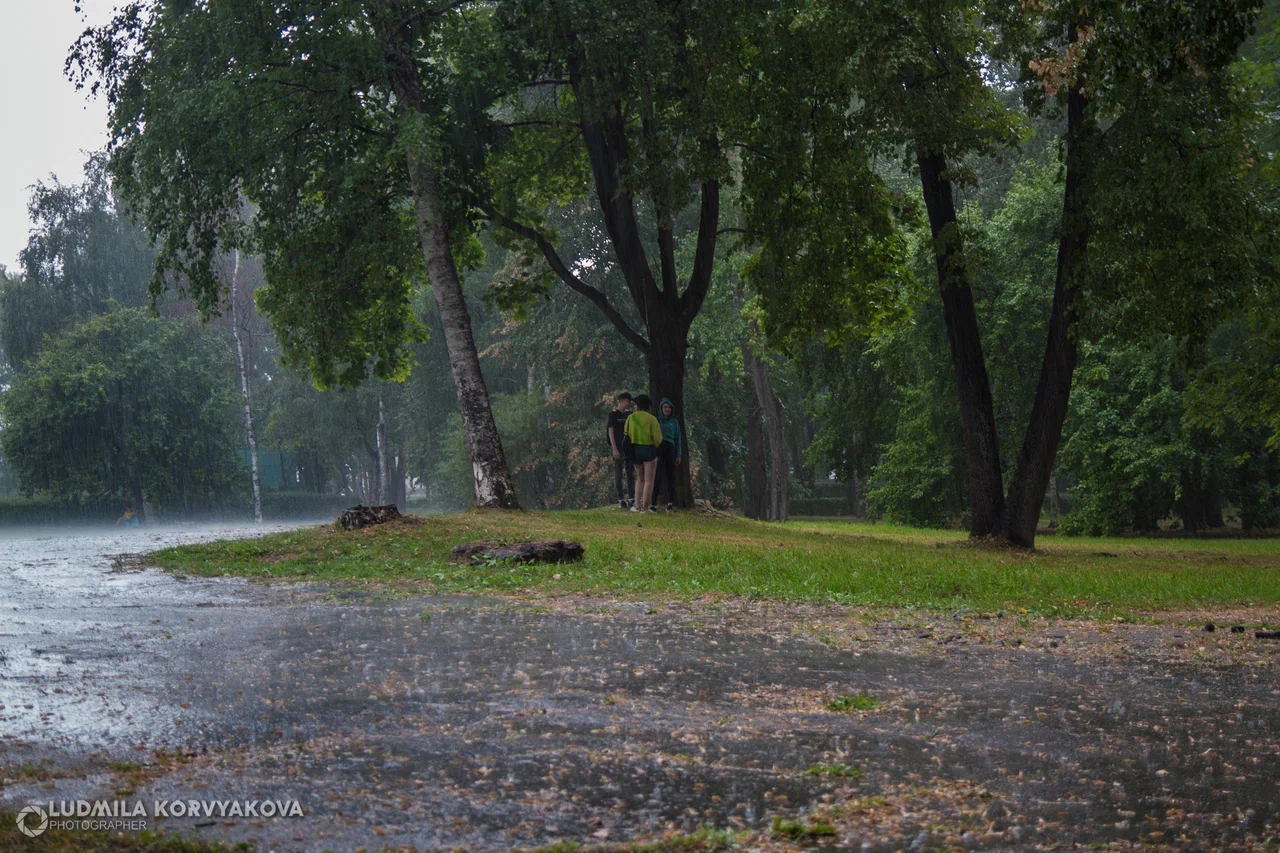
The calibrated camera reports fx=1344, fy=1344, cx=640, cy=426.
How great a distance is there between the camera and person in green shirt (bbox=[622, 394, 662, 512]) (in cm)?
2275

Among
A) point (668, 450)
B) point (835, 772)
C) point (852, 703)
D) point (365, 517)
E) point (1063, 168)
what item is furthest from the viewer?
point (668, 450)

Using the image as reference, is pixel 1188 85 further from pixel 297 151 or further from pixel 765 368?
pixel 765 368

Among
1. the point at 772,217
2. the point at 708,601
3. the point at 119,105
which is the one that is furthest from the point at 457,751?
the point at 119,105

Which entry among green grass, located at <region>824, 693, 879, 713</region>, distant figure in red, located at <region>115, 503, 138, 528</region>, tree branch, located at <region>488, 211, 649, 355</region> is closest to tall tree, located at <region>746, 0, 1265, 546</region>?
tree branch, located at <region>488, 211, 649, 355</region>

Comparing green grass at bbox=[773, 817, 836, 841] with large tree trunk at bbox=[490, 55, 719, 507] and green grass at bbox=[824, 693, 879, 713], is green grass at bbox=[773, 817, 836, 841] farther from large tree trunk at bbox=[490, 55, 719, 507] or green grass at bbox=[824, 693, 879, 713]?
large tree trunk at bbox=[490, 55, 719, 507]

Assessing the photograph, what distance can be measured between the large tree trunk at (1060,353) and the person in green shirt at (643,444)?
5.96 metres

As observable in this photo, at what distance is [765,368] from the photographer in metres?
46.6

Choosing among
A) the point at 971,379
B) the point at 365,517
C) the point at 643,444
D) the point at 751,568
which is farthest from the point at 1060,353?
the point at 365,517

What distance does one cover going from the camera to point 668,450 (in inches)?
976

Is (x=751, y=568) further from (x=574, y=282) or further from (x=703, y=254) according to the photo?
(x=574, y=282)

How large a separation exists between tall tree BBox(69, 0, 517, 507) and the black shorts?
2.28 metres

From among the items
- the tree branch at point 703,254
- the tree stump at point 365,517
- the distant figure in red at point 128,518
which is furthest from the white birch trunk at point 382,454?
the tree stump at point 365,517

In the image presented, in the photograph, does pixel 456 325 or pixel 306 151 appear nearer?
pixel 456 325

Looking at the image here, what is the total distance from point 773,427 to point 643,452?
24.0 meters
